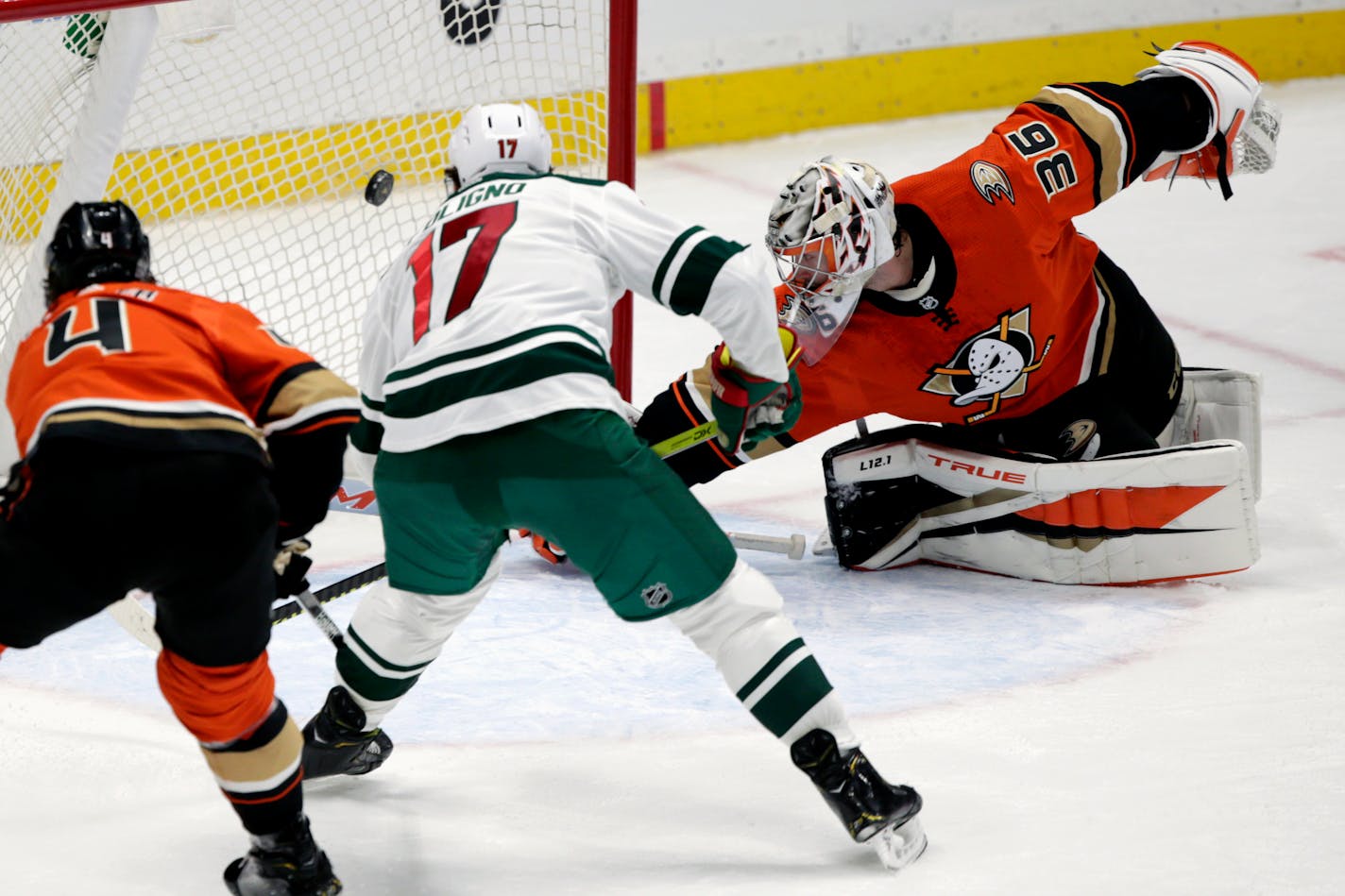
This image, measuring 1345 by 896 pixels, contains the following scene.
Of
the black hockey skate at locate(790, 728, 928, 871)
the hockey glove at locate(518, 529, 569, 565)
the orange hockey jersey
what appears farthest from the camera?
the hockey glove at locate(518, 529, 569, 565)

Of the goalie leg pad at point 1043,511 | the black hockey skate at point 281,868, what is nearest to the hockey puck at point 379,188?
the goalie leg pad at point 1043,511

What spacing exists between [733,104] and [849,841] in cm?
482

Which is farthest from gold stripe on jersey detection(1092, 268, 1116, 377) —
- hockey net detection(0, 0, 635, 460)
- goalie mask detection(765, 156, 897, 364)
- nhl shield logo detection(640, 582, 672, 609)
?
nhl shield logo detection(640, 582, 672, 609)

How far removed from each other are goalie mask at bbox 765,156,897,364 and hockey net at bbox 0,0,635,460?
2.15 feet

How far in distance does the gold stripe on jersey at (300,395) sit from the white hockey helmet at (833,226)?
1026 mm

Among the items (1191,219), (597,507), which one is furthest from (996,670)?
(1191,219)

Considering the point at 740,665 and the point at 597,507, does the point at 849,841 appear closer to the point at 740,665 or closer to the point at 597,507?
the point at 740,665

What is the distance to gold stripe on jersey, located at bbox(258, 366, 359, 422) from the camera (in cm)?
203

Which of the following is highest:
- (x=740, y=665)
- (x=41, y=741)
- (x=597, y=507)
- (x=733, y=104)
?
(x=597, y=507)

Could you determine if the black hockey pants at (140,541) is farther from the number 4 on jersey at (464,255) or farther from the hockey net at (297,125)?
the hockey net at (297,125)

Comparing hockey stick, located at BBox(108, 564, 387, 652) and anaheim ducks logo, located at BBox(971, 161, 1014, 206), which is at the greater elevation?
anaheim ducks logo, located at BBox(971, 161, 1014, 206)

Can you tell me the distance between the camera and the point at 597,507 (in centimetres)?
209

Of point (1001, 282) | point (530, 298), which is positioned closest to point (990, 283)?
point (1001, 282)

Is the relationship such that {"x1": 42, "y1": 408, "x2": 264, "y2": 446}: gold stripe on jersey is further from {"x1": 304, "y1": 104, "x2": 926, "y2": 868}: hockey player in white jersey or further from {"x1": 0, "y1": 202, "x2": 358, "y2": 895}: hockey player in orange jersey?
{"x1": 304, "y1": 104, "x2": 926, "y2": 868}: hockey player in white jersey
